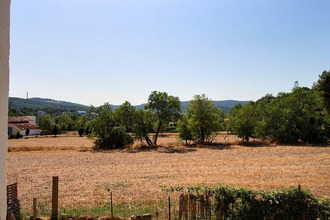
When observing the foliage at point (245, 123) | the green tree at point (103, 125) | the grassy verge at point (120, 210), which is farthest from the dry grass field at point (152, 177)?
the green tree at point (103, 125)

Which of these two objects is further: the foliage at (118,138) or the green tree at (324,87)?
the foliage at (118,138)

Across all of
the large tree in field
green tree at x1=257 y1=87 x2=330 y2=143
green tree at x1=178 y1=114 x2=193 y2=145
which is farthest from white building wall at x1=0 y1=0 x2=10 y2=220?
green tree at x1=257 y1=87 x2=330 y2=143

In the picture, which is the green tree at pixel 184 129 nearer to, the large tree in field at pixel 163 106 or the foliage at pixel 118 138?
the large tree in field at pixel 163 106

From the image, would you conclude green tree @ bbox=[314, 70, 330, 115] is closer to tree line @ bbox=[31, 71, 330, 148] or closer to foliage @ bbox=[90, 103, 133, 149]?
tree line @ bbox=[31, 71, 330, 148]

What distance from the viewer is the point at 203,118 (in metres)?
41.2

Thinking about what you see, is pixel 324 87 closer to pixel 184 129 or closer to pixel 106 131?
pixel 184 129

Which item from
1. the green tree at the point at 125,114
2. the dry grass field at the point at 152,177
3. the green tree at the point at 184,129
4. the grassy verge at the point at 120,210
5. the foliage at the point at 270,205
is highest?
the green tree at the point at 125,114

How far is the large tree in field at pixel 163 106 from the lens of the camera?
4016 cm

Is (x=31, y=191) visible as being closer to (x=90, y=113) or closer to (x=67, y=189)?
(x=67, y=189)

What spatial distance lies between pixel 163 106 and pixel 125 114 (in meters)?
6.56

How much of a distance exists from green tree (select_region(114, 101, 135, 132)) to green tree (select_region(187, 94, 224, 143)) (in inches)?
397

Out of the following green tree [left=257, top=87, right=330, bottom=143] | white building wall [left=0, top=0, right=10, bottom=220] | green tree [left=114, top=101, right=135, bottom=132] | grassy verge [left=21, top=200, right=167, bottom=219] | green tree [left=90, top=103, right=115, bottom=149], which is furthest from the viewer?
green tree [left=114, top=101, right=135, bottom=132]

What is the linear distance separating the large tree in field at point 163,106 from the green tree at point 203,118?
2.84 m

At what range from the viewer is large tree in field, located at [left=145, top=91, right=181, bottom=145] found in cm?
4016
